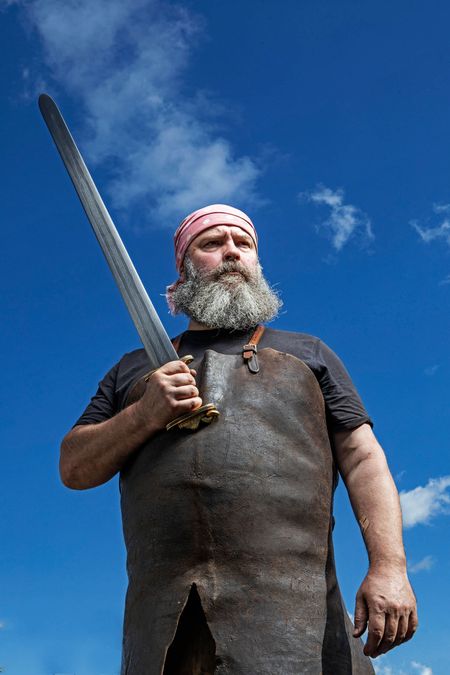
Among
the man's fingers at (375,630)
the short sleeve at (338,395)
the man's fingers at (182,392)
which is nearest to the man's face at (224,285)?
the short sleeve at (338,395)

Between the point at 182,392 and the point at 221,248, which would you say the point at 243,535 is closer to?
the point at 182,392

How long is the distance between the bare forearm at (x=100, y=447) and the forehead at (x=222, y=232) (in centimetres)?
111

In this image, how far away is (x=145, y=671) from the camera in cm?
290

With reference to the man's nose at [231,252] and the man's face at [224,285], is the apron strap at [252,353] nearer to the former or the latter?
the man's face at [224,285]

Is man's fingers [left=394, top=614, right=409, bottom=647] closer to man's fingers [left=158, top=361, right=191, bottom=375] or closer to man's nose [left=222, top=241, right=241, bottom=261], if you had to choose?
man's fingers [left=158, top=361, right=191, bottom=375]

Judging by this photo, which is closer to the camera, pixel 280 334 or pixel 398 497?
pixel 398 497

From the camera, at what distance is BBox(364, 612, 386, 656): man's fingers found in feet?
9.72

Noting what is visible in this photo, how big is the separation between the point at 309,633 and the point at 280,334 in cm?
134

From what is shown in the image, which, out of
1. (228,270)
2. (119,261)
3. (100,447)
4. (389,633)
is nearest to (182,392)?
(100,447)

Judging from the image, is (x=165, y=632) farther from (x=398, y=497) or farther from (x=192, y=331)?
(x=192, y=331)

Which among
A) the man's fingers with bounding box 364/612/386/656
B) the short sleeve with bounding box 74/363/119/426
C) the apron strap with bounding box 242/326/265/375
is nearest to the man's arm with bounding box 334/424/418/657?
the man's fingers with bounding box 364/612/386/656

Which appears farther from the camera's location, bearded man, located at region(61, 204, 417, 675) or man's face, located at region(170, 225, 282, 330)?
man's face, located at region(170, 225, 282, 330)

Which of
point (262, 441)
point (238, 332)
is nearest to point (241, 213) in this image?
point (238, 332)

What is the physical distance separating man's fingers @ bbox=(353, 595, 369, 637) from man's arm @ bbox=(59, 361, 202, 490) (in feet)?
3.08
